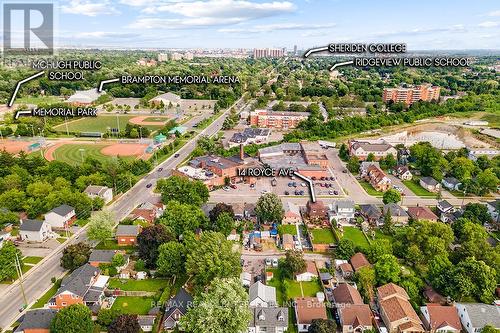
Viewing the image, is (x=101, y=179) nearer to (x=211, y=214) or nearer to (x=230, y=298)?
(x=211, y=214)

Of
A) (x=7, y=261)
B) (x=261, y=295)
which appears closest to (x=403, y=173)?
(x=261, y=295)

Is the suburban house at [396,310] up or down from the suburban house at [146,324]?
up

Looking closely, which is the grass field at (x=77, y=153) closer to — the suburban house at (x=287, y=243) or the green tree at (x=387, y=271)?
the suburban house at (x=287, y=243)

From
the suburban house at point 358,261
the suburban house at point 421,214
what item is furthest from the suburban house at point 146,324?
the suburban house at point 421,214

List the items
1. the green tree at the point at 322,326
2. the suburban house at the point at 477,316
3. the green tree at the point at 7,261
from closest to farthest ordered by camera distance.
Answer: the green tree at the point at 322,326 → the suburban house at the point at 477,316 → the green tree at the point at 7,261

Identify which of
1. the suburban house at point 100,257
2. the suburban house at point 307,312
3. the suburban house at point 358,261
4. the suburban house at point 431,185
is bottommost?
the suburban house at point 307,312

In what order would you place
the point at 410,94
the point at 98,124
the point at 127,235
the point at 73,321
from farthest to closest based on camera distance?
the point at 410,94 → the point at 98,124 → the point at 127,235 → the point at 73,321

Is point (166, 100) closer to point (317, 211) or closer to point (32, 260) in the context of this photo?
point (317, 211)
